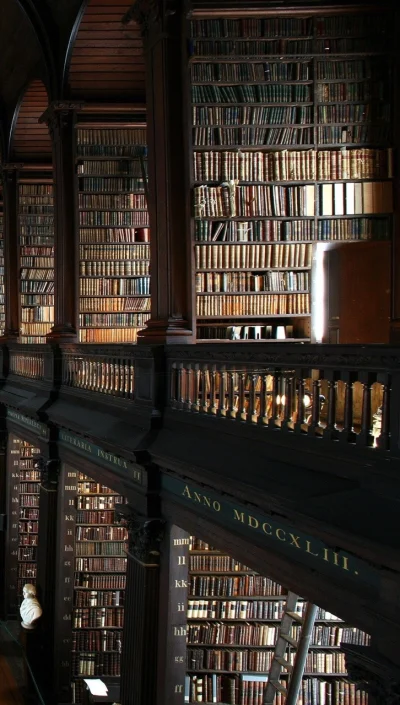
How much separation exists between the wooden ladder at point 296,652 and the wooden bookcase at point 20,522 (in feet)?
15.8

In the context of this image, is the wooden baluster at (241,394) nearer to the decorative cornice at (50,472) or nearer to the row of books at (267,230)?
the row of books at (267,230)

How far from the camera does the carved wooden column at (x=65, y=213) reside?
25.9 feet

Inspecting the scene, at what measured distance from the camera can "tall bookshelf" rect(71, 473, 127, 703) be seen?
8086 mm

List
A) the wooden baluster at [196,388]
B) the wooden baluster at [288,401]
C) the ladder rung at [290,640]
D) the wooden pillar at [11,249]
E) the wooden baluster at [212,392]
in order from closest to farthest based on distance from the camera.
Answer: the wooden baluster at [288,401] → the wooden baluster at [212,392] → the wooden baluster at [196,388] → the ladder rung at [290,640] → the wooden pillar at [11,249]

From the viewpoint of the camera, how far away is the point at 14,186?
417 inches

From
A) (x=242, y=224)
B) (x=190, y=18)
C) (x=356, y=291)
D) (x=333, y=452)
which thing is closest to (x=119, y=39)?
(x=190, y=18)

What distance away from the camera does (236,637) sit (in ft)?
20.4

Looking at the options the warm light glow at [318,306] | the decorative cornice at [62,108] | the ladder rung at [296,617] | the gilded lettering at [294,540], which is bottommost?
the ladder rung at [296,617]

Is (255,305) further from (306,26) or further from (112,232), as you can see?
(112,232)

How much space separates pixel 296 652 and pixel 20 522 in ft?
18.7

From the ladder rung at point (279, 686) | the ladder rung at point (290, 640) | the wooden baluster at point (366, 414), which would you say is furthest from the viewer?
the ladder rung at point (279, 686)

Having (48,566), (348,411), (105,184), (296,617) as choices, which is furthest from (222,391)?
(105,184)

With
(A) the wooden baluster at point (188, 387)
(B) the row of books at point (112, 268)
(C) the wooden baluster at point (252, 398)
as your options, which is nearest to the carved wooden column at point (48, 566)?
(B) the row of books at point (112, 268)

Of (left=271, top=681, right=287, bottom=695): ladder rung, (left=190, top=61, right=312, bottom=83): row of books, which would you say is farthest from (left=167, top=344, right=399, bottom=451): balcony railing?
(left=271, top=681, right=287, bottom=695): ladder rung
